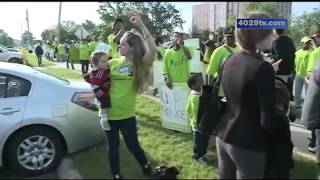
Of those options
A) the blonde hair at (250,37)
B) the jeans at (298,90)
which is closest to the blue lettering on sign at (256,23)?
A: the blonde hair at (250,37)

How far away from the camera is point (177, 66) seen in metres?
8.69

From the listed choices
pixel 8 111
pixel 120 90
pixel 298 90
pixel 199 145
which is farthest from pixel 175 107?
pixel 298 90

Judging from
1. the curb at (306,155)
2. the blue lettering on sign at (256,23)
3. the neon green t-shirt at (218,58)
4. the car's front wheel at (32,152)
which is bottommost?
the curb at (306,155)

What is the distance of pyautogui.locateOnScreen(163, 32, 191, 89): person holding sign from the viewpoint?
8.66 metres

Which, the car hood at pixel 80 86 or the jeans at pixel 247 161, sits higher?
the car hood at pixel 80 86

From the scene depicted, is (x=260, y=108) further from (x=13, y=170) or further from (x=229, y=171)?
(x=13, y=170)

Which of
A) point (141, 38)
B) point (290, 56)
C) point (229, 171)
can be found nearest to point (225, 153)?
point (229, 171)

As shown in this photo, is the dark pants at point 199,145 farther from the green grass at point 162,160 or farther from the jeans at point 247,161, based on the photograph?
the jeans at point 247,161

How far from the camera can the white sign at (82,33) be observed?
24.1m

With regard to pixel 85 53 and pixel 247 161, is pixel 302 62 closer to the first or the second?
Answer: pixel 247 161

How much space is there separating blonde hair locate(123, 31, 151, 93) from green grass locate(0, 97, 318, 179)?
1111 mm

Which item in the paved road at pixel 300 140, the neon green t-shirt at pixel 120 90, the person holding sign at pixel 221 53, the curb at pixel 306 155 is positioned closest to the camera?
the neon green t-shirt at pixel 120 90

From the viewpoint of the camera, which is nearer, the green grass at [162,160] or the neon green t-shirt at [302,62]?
the green grass at [162,160]

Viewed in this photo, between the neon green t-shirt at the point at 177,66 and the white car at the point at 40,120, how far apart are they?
2.49 meters
